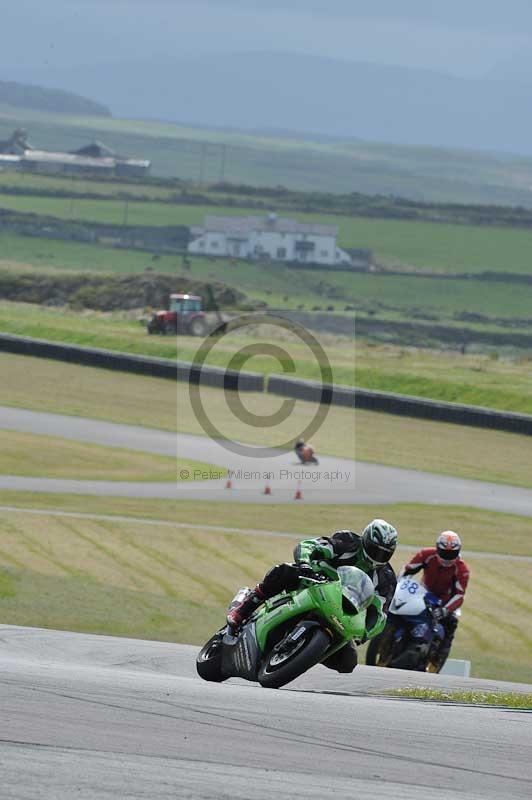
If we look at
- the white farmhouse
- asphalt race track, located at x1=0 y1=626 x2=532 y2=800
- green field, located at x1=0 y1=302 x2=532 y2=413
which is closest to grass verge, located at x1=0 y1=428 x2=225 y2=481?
green field, located at x1=0 y1=302 x2=532 y2=413

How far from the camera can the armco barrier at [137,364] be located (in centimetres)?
4544

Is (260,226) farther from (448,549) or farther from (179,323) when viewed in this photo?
(448,549)

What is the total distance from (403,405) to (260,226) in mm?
128842

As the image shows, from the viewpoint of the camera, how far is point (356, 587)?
35.4ft

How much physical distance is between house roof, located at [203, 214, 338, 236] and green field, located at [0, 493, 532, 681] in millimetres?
131856

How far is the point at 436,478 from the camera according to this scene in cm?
3591

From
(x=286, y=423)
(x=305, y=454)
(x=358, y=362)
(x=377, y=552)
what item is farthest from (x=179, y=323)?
(x=377, y=552)

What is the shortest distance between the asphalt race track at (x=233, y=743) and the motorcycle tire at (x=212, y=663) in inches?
42.3

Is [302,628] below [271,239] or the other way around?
the other way around

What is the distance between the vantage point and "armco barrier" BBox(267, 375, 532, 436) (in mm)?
42219

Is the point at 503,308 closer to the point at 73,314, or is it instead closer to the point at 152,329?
the point at 73,314

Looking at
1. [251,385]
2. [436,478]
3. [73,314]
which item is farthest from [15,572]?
[73,314]

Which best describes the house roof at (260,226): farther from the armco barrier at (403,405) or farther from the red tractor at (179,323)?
the armco barrier at (403,405)

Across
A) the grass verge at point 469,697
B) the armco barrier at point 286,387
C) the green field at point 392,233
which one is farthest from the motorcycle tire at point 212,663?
the green field at point 392,233
